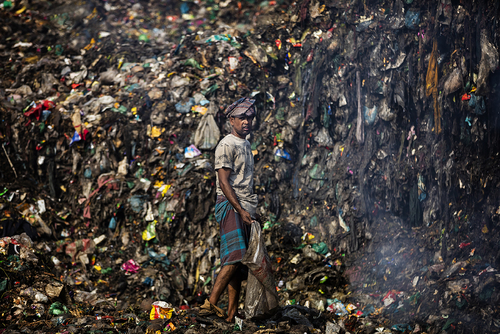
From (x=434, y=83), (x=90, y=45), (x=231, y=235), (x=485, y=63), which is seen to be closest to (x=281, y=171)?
(x=434, y=83)

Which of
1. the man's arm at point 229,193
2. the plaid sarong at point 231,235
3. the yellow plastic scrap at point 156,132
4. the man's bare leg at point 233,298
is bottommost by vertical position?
the man's bare leg at point 233,298

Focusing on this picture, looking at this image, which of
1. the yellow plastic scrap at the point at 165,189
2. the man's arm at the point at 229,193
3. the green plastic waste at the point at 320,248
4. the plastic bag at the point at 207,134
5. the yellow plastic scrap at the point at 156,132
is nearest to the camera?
the man's arm at the point at 229,193

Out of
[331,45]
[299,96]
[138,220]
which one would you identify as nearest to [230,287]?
[138,220]

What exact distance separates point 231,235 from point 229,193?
0.30 meters

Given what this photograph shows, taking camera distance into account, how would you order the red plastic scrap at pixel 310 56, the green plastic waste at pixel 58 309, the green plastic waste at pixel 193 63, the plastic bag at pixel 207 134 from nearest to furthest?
1. the green plastic waste at pixel 58 309
2. the plastic bag at pixel 207 134
3. the red plastic scrap at pixel 310 56
4. the green plastic waste at pixel 193 63

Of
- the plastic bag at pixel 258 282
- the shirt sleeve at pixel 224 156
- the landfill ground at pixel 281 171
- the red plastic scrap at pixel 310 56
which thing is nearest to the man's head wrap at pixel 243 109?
the shirt sleeve at pixel 224 156

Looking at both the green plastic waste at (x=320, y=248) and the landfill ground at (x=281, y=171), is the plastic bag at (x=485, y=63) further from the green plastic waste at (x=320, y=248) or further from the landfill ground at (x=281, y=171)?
the green plastic waste at (x=320, y=248)

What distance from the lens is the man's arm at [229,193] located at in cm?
268

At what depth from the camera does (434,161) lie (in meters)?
3.76

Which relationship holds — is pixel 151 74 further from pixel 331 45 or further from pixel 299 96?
pixel 331 45

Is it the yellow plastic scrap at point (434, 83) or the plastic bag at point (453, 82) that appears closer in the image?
the plastic bag at point (453, 82)

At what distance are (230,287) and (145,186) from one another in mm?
2105

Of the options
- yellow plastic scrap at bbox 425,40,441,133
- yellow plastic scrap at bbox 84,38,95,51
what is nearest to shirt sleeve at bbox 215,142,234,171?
yellow plastic scrap at bbox 425,40,441,133

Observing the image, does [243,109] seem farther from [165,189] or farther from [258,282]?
[165,189]
